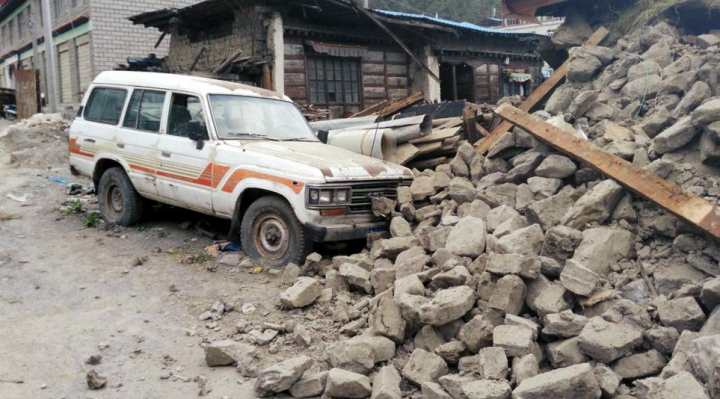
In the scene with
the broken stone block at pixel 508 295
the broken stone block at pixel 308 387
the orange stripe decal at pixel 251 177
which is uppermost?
the orange stripe decal at pixel 251 177

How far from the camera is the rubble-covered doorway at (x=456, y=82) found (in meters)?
18.4

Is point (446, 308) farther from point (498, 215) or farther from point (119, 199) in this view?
point (119, 199)

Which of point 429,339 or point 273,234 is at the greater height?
point 273,234

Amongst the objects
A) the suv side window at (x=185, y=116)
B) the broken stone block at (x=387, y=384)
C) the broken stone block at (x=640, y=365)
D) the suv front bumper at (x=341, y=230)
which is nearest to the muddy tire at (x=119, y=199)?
the suv side window at (x=185, y=116)

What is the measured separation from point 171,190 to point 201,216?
1089 mm

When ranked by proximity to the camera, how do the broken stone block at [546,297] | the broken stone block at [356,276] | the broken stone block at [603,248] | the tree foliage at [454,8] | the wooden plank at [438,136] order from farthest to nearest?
1. the tree foliage at [454,8]
2. the wooden plank at [438,136]
3. the broken stone block at [356,276]
4. the broken stone block at [603,248]
5. the broken stone block at [546,297]

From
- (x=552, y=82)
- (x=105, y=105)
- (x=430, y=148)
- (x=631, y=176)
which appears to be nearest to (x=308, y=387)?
(x=631, y=176)

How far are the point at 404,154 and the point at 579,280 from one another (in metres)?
3.87

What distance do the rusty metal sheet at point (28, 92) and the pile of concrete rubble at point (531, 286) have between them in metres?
17.4

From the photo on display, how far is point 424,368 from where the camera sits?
3.88 metres

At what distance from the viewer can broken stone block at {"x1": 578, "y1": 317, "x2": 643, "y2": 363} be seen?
357 cm

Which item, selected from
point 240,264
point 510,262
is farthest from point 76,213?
point 510,262

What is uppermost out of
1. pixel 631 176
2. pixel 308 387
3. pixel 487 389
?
pixel 631 176

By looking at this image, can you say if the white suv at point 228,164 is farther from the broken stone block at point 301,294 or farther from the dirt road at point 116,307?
the broken stone block at point 301,294
